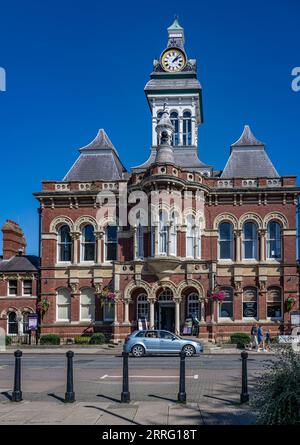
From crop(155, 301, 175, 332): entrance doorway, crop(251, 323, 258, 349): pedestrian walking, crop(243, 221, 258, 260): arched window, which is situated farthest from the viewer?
crop(243, 221, 258, 260): arched window

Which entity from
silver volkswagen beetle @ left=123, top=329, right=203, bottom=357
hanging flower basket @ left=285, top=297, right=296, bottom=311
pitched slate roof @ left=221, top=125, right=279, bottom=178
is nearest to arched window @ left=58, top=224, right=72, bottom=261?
pitched slate roof @ left=221, top=125, right=279, bottom=178

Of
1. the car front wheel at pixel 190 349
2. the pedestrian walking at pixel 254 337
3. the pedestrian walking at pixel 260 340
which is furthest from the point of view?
the pedestrian walking at pixel 254 337

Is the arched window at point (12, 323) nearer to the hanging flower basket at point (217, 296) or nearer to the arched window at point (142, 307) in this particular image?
the arched window at point (142, 307)

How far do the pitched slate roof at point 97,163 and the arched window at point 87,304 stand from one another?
305 inches

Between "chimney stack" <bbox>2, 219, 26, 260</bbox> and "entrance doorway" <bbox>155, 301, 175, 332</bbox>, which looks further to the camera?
"chimney stack" <bbox>2, 219, 26, 260</bbox>

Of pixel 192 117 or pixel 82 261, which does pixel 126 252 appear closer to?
pixel 82 261

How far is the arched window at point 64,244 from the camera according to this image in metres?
38.2

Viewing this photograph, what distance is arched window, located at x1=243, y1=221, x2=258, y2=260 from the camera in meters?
37.2

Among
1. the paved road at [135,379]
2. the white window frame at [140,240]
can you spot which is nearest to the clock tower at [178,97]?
the white window frame at [140,240]

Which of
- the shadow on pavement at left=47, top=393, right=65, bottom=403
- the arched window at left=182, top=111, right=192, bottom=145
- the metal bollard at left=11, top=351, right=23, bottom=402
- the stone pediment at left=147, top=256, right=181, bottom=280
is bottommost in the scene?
the shadow on pavement at left=47, top=393, right=65, bottom=403

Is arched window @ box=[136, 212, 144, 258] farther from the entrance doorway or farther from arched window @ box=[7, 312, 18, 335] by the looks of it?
arched window @ box=[7, 312, 18, 335]

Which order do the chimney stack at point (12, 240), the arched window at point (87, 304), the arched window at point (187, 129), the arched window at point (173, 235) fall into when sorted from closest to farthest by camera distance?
the arched window at point (173, 235), the arched window at point (87, 304), the chimney stack at point (12, 240), the arched window at point (187, 129)

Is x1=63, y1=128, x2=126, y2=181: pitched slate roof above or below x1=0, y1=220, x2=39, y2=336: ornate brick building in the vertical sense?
above

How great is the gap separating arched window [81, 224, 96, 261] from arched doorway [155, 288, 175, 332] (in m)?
5.28
